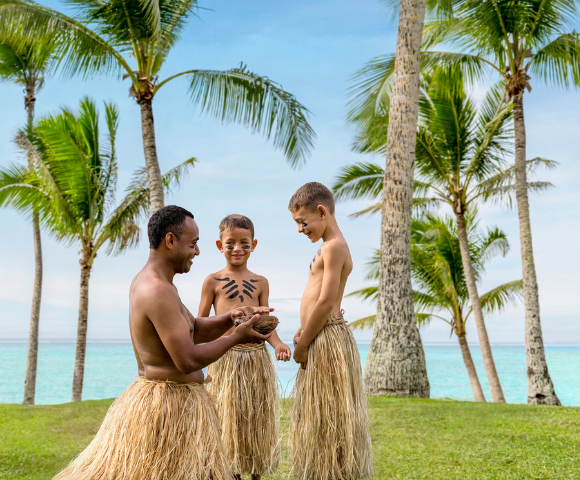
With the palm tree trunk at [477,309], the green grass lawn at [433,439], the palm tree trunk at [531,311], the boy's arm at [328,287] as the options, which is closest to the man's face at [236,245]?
the boy's arm at [328,287]

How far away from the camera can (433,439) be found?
18.0 feet

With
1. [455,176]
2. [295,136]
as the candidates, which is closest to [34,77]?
[295,136]

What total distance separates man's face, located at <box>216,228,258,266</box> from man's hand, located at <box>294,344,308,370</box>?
26.9 inches

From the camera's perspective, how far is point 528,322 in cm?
959

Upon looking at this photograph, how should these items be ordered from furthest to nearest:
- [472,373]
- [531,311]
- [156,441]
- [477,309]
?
[472,373], [477,309], [531,311], [156,441]

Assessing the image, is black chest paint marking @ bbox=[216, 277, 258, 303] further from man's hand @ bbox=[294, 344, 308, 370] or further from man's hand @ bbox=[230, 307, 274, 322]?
man's hand @ bbox=[230, 307, 274, 322]

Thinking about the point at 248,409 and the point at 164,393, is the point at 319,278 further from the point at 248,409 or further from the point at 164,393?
the point at 164,393

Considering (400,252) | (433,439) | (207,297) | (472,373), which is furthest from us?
(472,373)

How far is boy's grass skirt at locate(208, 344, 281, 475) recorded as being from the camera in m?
3.29

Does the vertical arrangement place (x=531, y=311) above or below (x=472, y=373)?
above

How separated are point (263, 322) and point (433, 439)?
402 centimetres

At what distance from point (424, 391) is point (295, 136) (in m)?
4.39

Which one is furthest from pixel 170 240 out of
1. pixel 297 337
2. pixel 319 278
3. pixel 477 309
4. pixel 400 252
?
pixel 477 309

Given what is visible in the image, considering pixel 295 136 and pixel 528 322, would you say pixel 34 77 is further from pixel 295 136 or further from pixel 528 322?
pixel 528 322
